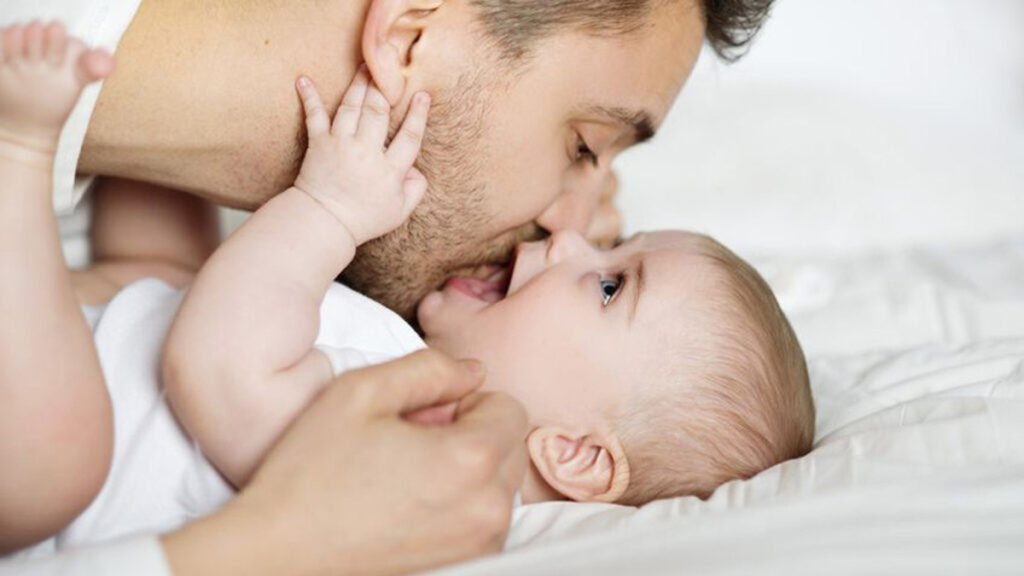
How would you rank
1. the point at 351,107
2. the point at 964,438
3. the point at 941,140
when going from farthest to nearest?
the point at 941,140, the point at 351,107, the point at 964,438

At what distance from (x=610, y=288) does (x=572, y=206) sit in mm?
258

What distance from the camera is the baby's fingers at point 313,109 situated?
5.02 ft

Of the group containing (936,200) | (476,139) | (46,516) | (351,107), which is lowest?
(936,200)

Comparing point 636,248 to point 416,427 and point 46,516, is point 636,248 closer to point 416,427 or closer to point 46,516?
point 416,427

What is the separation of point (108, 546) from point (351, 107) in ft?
2.22

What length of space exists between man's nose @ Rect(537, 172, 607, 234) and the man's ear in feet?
1.15

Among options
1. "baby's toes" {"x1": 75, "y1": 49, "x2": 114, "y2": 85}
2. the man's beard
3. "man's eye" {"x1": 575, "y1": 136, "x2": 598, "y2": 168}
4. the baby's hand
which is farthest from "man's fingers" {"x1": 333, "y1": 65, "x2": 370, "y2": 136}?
"baby's toes" {"x1": 75, "y1": 49, "x2": 114, "y2": 85}

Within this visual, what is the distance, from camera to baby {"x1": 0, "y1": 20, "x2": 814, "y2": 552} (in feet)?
3.78

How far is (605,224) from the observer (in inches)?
78.1

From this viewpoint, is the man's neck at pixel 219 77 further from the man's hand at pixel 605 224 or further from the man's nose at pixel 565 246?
the man's hand at pixel 605 224

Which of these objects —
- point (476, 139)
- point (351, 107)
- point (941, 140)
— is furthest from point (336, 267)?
point (941, 140)

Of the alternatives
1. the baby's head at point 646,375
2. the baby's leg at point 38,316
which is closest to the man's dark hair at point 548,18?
the baby's head at point 646,375

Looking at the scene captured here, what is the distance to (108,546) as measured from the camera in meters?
1.11

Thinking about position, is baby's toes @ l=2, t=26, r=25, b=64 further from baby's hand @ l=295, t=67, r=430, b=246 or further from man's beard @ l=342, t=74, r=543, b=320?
man's beard @ l=342, t=74, r=543, b=320
